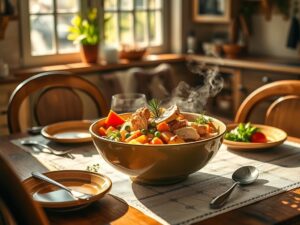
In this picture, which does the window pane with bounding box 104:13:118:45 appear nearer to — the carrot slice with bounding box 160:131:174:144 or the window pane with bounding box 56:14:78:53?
the window pane with bounding box 56:14:78:53

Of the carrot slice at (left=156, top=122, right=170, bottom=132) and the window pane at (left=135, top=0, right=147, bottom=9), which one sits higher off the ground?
the window pane at (left=135, top=0, right=147, bottom=9)

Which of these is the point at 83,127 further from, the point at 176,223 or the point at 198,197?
the point at 176,223

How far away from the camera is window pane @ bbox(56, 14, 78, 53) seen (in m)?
3.78

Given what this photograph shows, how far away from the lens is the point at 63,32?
3809 mm

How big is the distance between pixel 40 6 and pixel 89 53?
0.48 metres

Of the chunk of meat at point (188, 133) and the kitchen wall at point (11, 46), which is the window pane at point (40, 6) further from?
the chunk of meat at point (188, 133)

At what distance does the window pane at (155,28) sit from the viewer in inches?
168

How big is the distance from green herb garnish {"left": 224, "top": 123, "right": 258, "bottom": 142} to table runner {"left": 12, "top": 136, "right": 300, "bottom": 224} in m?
0.06

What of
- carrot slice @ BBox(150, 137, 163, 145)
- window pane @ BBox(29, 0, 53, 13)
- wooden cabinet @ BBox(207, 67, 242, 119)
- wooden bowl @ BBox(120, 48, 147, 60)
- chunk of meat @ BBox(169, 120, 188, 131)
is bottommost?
wooden cabinet @ BBox(207, 67, 242, 119)

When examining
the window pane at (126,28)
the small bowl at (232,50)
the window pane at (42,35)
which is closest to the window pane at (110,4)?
the window pane at (126,28)

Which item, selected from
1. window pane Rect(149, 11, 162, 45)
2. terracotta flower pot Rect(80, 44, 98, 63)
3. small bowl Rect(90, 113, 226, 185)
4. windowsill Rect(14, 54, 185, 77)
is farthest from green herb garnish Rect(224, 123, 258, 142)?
window pane Rect(149, 11, 162, 45)

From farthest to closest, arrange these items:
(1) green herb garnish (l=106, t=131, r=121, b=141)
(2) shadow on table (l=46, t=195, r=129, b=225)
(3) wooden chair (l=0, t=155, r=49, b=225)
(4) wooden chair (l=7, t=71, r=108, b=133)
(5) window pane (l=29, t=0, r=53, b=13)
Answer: (5) window pane (l=29, t=0, r=53, b=13)
(4) wooden chair (l=7, t=71, r=108, b=133)
(1) green herb garnish (l=106, t=131, r=121, b=141)
(2) shadow on table (l=46, t=195, r=129, b=225)
(3) wooden chair (l=0, t=155, r=49, b=225)

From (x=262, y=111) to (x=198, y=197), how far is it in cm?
241

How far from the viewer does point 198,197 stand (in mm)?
1338
